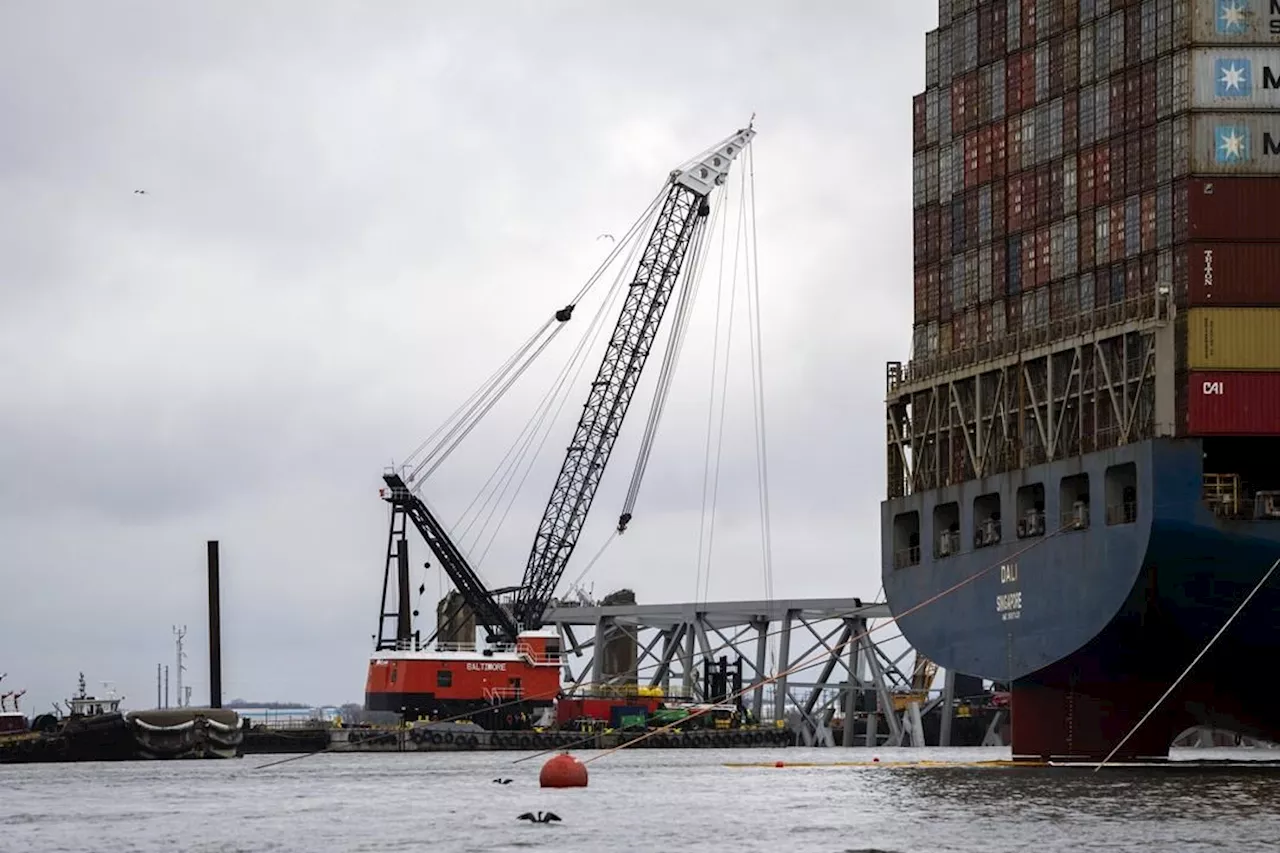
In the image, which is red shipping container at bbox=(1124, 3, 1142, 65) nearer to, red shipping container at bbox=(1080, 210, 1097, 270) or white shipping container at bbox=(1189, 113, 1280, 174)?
white shipping container at bbox=(1189, 113, 1280, 174)

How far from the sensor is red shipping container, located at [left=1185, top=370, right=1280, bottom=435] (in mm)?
73750

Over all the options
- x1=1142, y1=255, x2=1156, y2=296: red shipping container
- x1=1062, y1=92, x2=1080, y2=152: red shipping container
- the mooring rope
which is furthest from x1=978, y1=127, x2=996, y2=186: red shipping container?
the mooring rope

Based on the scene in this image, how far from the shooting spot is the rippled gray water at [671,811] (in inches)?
2250

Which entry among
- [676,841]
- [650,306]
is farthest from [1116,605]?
[650,306]

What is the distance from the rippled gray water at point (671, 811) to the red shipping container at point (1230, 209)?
17164 millimetres

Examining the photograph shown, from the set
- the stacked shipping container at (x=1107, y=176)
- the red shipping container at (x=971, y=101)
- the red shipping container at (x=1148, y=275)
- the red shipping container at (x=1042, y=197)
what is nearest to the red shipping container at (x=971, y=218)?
the stacked shipping container at (x=1107, y=176)

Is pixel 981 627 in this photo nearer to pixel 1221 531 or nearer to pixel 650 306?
pixel 1221 531

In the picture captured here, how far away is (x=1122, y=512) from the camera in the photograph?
77188 millimetres

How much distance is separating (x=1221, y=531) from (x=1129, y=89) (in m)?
15.7

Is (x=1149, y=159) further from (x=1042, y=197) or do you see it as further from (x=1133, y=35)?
(x=1042, y=197)

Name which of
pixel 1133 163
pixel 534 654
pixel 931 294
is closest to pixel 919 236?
pixel 931 294

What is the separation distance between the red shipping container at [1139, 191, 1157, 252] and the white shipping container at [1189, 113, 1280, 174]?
222 centimetres

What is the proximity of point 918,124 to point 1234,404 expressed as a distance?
24717 mm

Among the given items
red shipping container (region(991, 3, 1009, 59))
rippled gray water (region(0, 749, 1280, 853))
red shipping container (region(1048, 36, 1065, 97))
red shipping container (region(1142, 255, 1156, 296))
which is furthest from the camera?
red shipping container (region(991, 3, 1009, 59))
